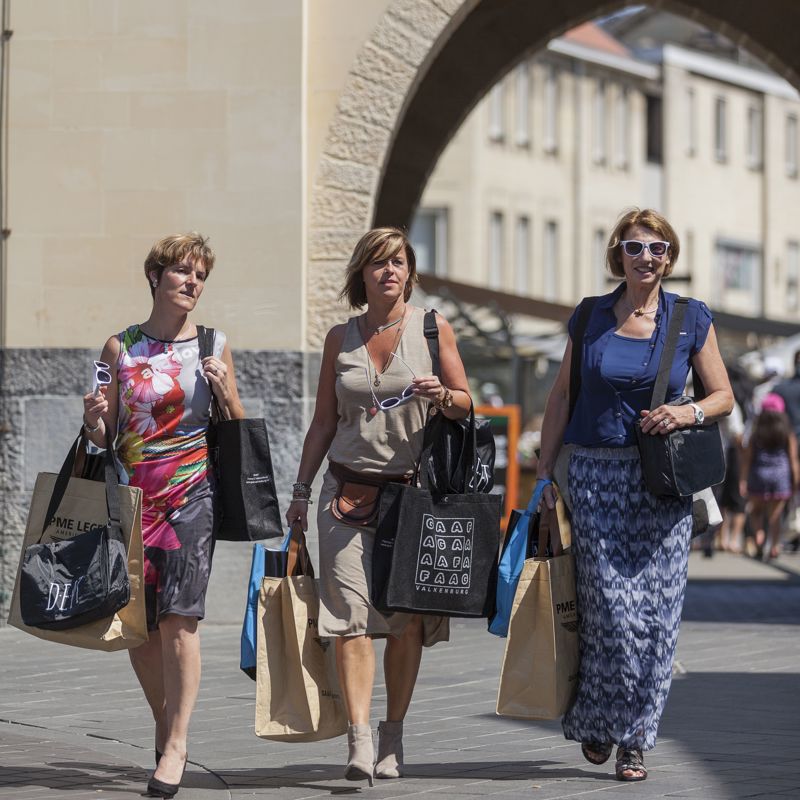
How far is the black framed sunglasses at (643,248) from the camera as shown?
7266mm

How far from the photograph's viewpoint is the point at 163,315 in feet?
23.5

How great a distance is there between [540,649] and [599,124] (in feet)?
176

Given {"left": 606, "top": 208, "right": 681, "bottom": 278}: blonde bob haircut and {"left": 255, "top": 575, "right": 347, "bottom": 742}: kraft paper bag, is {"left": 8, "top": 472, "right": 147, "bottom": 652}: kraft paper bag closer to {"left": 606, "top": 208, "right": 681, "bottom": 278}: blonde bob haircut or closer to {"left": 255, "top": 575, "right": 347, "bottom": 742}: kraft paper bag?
{"left": 255, "top": 575, "right": 347, "bottom": 742}: kraft paper bag

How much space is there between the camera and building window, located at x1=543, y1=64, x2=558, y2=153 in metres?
57.5

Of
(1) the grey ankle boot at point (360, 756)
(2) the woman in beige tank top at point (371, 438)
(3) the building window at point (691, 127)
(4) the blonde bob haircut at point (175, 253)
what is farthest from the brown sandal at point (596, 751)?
(3) the building window at point (691, 127)

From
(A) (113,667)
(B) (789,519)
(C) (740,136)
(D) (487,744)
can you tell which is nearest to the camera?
(D) (487,744)

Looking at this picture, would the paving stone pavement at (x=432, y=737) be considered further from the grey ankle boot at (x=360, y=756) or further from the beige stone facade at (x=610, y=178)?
the beige stone facade at (x=610, y=178)

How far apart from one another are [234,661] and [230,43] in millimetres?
3546

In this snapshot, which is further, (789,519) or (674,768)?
(789,519)

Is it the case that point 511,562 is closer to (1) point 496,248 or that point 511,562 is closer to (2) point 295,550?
(2) point 295,550

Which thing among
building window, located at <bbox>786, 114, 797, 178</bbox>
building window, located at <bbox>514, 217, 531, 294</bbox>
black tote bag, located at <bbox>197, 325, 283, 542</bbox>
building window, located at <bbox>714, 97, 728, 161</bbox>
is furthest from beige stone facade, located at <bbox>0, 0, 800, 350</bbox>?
building window, located at <bbox>786, 114, 797, 178</bbox>

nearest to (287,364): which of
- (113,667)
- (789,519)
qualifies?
(113,667)

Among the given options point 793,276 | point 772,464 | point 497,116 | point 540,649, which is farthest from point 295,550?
point 793,276

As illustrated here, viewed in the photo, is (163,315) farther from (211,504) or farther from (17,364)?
(17,364)
